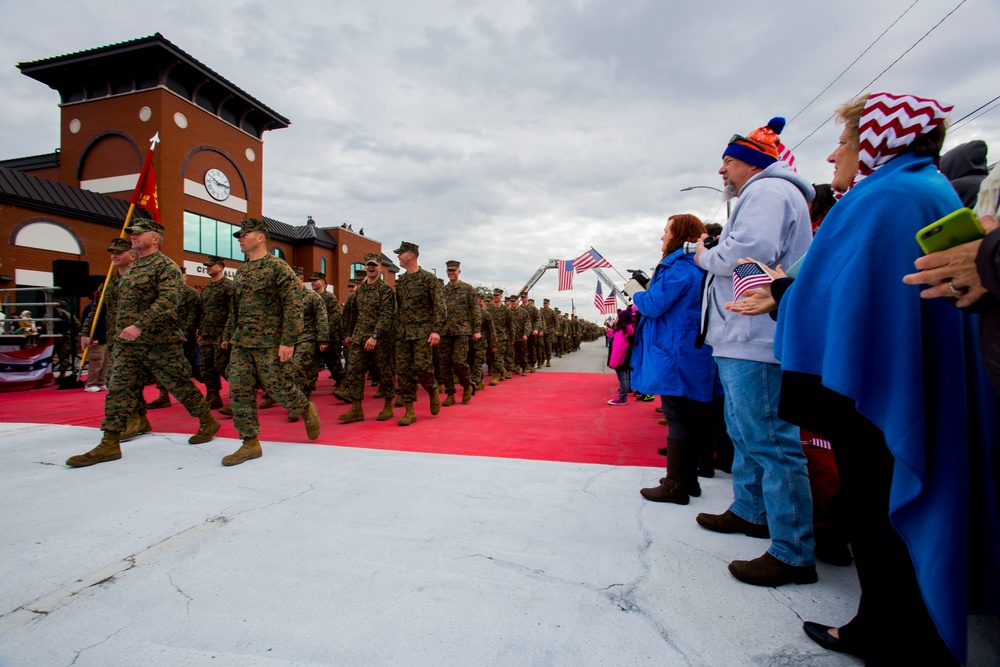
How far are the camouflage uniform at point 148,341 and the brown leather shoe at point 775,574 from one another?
4.72 meters

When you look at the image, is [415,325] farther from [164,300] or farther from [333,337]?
[333,337]

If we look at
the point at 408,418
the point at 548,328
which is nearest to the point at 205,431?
the point at 408,418

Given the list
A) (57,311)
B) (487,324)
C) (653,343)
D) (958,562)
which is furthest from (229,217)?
(958,562)

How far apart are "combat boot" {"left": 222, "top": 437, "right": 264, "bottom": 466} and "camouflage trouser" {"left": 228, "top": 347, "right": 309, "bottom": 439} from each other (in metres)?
0.08

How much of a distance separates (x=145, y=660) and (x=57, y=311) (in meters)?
11.9

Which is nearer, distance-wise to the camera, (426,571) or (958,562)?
(958,562)

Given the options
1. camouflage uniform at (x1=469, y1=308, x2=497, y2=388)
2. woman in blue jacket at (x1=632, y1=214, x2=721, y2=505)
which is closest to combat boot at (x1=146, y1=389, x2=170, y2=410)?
camouflage uniform at (x1=469, y1=308, x2=497, y2=388)

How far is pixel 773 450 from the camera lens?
7.02 feet

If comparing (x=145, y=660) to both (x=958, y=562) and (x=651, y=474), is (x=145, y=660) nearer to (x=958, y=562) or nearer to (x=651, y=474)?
(x=958, y=562)

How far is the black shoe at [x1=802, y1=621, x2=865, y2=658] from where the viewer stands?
1.55 meters

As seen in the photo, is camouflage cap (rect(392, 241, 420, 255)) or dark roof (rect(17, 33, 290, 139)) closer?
camouflage cap (rect(392, 241, 420, 255))

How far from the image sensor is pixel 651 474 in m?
3.57

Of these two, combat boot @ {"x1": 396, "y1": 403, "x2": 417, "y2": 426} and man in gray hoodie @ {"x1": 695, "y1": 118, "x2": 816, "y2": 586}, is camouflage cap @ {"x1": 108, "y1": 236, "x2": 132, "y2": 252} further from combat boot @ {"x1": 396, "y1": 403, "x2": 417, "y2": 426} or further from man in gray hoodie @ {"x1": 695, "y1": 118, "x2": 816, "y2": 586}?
Result: man in gray hoodie @ {"x1": 695, "y1": 118, "x2": 816, "y2": 586}

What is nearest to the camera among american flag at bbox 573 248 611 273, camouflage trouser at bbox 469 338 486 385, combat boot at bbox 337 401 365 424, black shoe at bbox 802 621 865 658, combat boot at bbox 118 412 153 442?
black shoe at bbox 802 621 865 658
